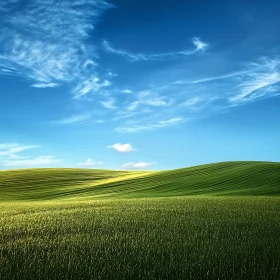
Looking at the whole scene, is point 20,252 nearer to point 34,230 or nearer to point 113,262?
point 113,262

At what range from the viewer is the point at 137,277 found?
7.22 metres

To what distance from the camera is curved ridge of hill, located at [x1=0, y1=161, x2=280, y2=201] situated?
49.0 metres

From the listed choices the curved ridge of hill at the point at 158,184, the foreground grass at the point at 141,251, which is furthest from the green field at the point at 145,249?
the curved ridge of hill at the point at 158,184

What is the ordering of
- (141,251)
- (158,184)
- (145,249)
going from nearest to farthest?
(141,251) < (145,249) < (158,184)

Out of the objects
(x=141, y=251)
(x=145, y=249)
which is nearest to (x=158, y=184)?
(x=145, y=249)

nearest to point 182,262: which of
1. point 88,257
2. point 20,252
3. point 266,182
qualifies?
point 88,257

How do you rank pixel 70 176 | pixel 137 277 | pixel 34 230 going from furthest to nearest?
pixel 70 176, pixel 34 230, pixel 137 277

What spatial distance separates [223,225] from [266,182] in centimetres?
4176

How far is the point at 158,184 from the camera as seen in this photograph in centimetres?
5706

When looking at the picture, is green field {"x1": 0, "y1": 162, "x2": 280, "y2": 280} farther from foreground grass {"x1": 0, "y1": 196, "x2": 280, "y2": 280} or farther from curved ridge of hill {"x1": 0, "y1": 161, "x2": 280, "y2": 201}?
curved ridge of hill {"x1": 0, "y1": 161, "x2": 280, "y2": 201}

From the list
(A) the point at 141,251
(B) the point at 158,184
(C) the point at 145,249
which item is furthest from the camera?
(B) the point at 158,184

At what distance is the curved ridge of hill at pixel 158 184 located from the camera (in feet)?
161

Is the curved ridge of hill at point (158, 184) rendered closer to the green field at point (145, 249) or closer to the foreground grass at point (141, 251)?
the green field at point (145, 249)

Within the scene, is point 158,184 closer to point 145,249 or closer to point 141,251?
point 145,249
